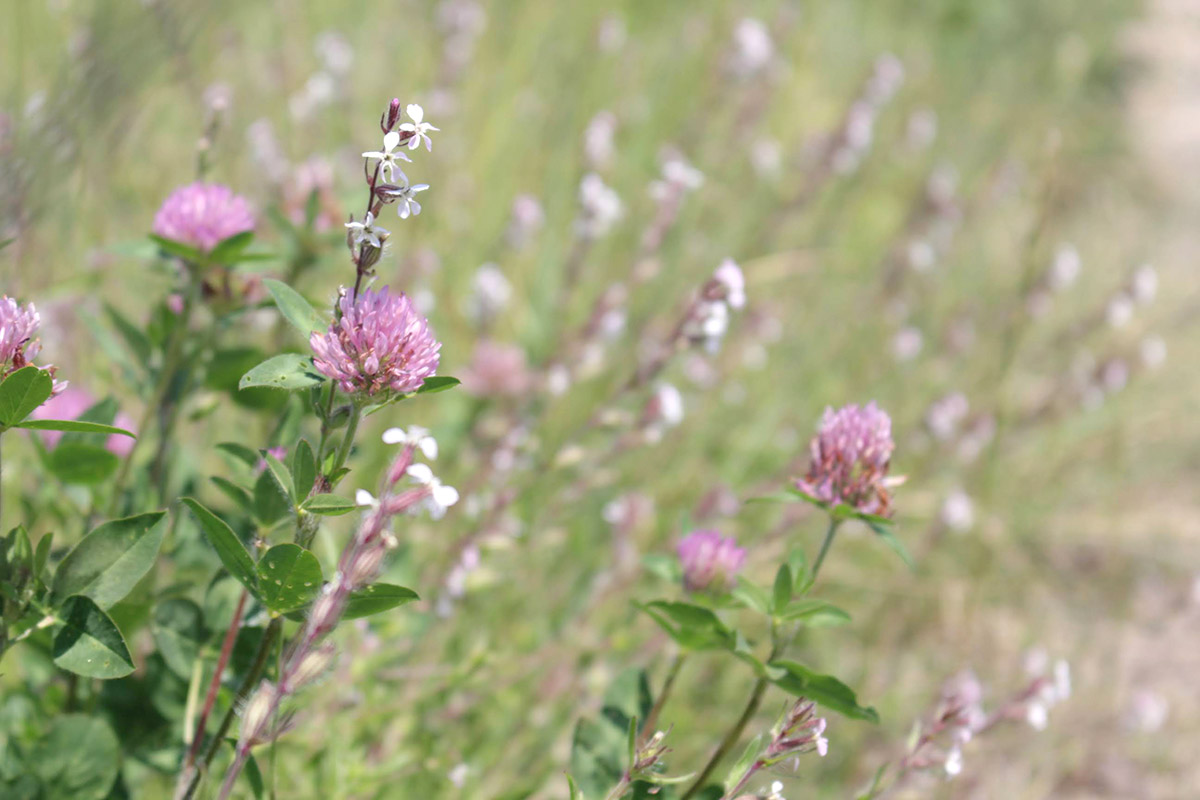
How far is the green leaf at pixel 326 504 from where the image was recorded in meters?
0.74

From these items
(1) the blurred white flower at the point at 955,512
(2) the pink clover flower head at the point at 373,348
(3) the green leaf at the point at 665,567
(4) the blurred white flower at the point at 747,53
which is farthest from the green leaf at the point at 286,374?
(4) the blurred white flower at the point at 747,53

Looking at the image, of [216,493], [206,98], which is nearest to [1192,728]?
[216,493]

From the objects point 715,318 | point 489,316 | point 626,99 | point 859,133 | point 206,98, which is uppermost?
point 626,99

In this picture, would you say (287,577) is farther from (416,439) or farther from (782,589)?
(782,589)

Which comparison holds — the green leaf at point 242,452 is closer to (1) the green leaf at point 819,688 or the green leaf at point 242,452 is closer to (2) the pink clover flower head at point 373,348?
(2) the pink clover flower head at point 373,348

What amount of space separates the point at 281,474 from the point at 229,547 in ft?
0.29

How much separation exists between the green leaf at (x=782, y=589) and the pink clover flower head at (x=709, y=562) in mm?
→ 93

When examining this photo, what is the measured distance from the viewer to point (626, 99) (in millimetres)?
3729

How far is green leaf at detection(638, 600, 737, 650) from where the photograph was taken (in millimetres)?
981

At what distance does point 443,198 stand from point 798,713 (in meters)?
2.42

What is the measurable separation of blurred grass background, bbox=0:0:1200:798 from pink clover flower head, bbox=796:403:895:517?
24 cm

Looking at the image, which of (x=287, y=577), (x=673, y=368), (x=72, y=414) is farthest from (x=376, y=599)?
(x=673, y=368)

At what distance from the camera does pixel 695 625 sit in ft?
3.29

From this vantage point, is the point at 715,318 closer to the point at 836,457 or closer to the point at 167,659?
the point at 836,457
